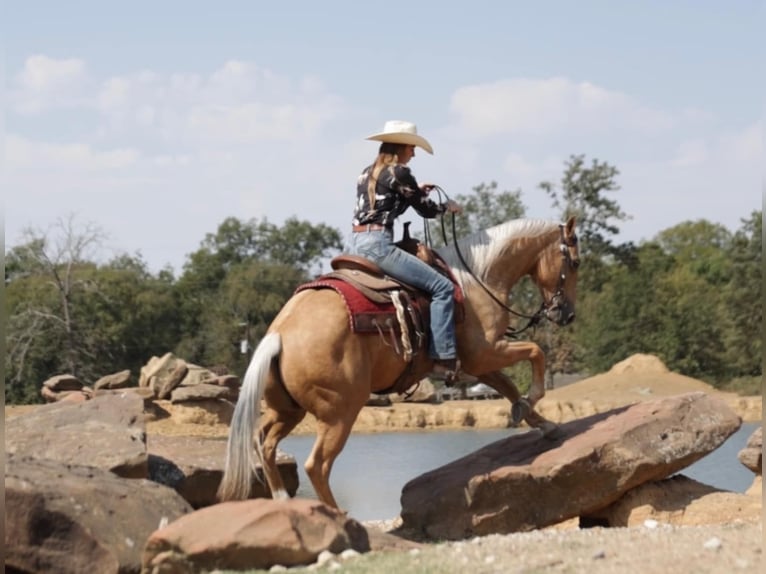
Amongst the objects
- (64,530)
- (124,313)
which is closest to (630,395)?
(124,313)

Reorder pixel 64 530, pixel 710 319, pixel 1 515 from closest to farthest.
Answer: pixel 1 515, pixel 64 530, pixel 710 319

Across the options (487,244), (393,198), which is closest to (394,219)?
(393,198)

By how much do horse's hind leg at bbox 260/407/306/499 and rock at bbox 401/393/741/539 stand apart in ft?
4.64

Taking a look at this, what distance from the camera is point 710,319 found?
46.5 meters

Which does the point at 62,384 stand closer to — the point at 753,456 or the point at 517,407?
the point at 517,407

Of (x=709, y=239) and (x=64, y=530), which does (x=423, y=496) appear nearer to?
(x=64, y=530)

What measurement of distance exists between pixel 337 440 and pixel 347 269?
152 centimetres

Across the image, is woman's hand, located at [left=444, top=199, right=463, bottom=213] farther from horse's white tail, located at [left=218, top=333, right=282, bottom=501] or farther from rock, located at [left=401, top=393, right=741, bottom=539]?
horse's white tail, located at [left=218, top=333, right=282, bottom=501]

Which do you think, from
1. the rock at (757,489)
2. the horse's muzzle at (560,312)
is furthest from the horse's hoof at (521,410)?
the rock at (757,489)

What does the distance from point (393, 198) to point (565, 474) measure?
2.67 m

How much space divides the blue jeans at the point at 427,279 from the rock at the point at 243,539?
3.14 m

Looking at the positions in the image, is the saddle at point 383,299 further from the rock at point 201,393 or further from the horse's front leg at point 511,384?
the rock at point 201,393

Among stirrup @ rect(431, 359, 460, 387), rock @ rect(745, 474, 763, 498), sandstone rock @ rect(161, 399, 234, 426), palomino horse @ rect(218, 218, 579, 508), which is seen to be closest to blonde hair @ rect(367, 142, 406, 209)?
palomino horse @ rect(218, 218, 579, 508)

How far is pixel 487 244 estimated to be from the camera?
413 inches
